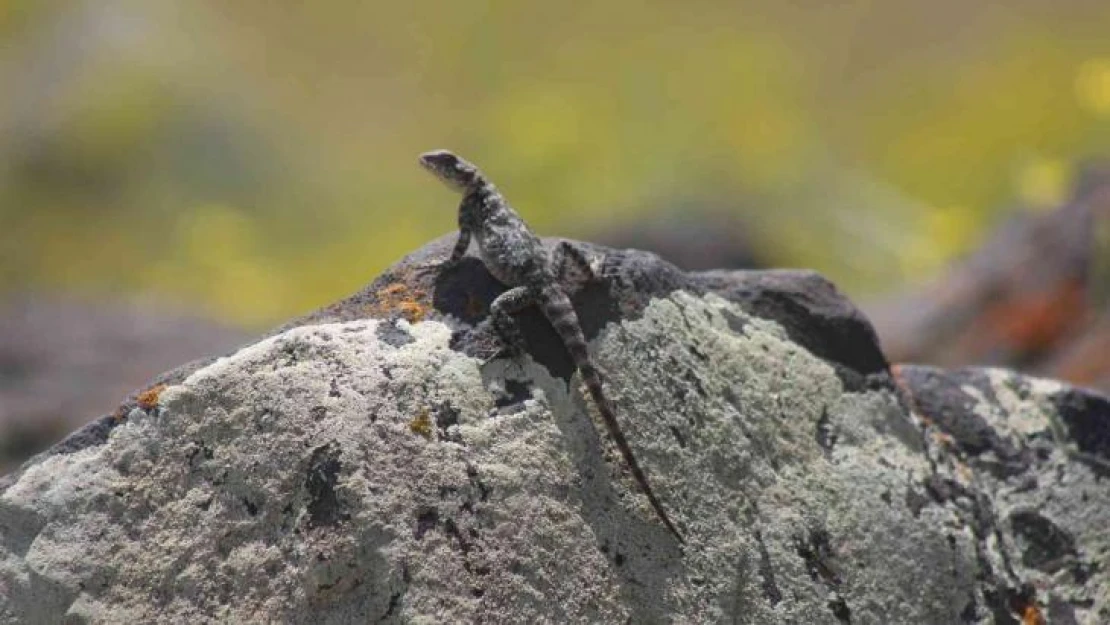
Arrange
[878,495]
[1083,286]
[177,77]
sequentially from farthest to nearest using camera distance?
[177,77] < [1083,286] < [878,495]

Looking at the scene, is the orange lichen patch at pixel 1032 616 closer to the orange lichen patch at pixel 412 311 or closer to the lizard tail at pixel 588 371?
the lizard tail at pixel 588 371

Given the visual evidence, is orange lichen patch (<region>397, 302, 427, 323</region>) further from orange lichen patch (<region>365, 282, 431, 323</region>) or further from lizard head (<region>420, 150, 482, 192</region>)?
lizard head (<region>420, 150, 482, 192</region>)

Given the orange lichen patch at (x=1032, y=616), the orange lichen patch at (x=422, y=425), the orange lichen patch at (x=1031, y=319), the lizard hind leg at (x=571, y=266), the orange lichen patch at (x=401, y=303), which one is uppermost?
the orange lichen patch at (x=1031, y=319)

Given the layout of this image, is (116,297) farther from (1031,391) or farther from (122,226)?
(1031,391)

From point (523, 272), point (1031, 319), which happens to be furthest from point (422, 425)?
point (1031, 319)

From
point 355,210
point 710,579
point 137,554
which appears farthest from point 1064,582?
point 355,210

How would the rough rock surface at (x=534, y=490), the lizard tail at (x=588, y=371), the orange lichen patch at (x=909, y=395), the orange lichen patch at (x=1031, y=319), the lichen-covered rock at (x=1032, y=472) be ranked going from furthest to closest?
Answer: the orange lichen patch at (x=1031, y=319) < the orange lichen patch at (x=909, y=395) < the lichen-covered rock at (x=1032, y=472) < the lizard tail at (x=588, y=371) < the rough rock surface at (x=534, y=490)

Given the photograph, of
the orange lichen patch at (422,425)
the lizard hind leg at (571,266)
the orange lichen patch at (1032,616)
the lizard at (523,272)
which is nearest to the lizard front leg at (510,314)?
the lizard at (523,272)

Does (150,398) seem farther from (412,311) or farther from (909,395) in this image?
(909,395)
